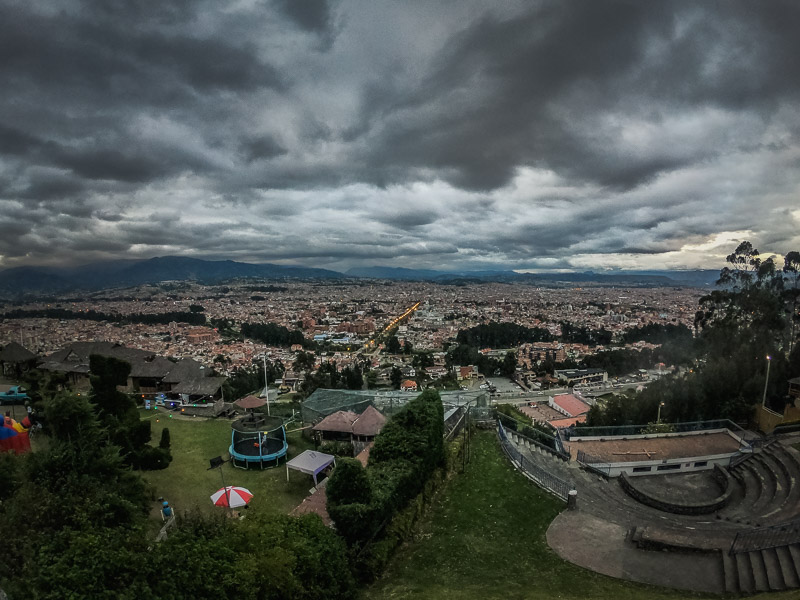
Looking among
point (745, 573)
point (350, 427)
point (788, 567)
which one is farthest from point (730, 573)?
point (350, 427)

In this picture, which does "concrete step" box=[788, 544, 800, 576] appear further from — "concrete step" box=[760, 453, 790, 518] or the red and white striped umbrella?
the red and white striped umbrella

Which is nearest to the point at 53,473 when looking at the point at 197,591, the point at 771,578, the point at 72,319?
the point at 197,591

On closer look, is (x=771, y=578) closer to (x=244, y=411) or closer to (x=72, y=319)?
(x=244, y=411)

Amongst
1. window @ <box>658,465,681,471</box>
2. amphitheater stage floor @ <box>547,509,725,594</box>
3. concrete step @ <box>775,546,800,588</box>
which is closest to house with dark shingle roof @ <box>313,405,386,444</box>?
amphitheater stage floor @ <box>547,509,725,594</box>

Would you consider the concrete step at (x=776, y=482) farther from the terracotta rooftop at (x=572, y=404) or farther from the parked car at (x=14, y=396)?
the parked car at (x=14, y=396)

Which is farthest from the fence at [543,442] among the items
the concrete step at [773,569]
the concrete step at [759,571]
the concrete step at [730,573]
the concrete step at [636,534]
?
the concrete step at [773,569]
